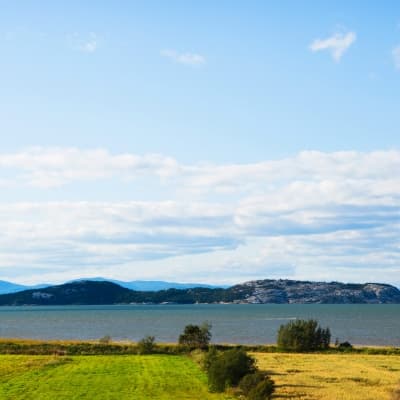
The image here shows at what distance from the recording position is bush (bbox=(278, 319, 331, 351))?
359 feet

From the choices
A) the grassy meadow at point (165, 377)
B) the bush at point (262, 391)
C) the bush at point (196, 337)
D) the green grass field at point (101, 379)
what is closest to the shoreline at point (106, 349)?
the bush at point (196, 337)

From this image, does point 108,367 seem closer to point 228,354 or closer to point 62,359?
point 62,359

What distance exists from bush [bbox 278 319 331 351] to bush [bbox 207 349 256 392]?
53.5 meters

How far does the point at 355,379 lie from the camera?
62906 mm

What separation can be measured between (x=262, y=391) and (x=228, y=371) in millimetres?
8368

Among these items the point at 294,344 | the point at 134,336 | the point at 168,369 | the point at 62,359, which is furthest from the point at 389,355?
the point at 134,336

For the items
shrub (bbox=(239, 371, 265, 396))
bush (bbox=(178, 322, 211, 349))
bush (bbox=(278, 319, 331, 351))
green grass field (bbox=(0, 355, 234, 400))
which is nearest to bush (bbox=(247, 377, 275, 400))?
shrub (bbox=(239, 371, 265, 396))

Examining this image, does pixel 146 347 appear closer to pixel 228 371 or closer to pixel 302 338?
pixel 302 338

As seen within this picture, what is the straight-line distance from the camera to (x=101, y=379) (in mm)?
62656

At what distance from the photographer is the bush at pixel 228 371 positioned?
55219 millimetres

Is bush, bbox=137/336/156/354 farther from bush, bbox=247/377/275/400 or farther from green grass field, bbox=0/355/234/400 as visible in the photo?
bush, bbox=247/377/275/400

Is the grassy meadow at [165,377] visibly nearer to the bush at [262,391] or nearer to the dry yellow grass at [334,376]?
the dry yellow grass at [334,376]

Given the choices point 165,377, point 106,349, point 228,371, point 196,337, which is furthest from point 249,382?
point 196,337

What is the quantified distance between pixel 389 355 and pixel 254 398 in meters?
57.4
